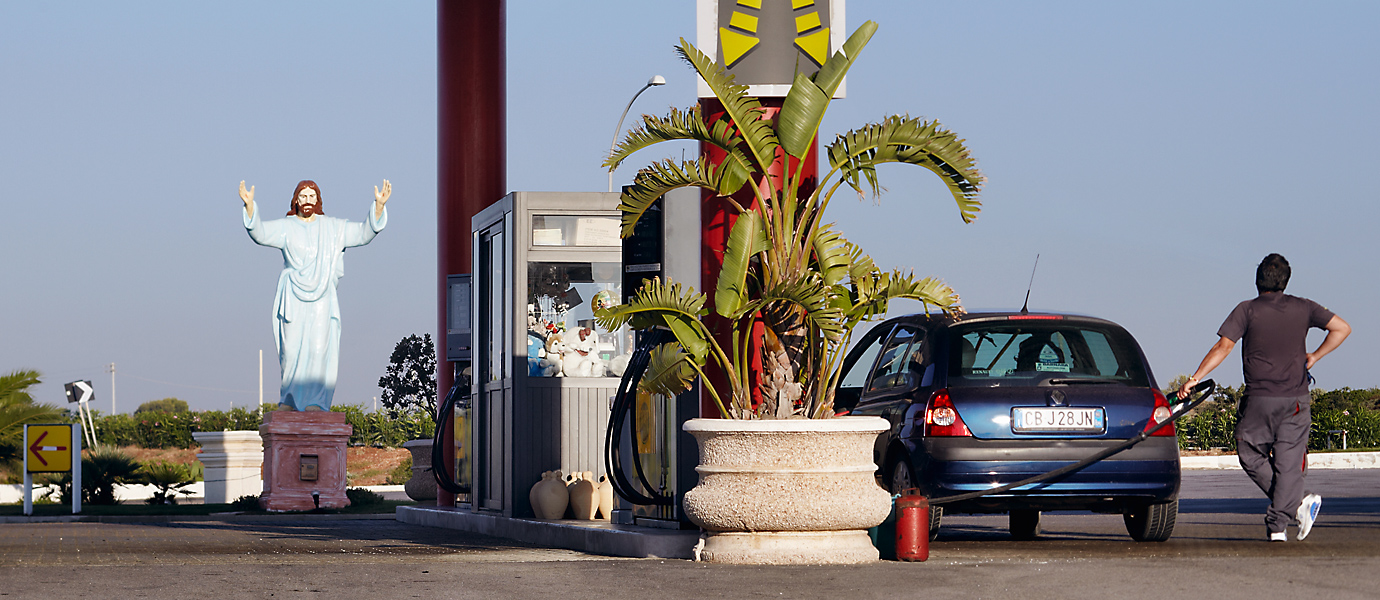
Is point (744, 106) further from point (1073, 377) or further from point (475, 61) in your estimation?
point (475, 61)

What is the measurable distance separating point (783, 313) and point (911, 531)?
1344 mm

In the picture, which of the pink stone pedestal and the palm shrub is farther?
the palm shrub

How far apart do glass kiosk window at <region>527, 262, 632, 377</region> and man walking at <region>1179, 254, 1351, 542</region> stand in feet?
17.0

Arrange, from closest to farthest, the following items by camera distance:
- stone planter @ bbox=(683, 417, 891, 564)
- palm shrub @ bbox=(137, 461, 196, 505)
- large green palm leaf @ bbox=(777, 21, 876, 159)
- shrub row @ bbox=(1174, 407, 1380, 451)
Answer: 1. stone planter @ bbox=(683, 417, 891, 564)
2. large green palm leaf @ bbox=(777, 21, 876, 159)
3. palm shrub @ bbox=(137, 461, 196, 505)
4. shrub row @ bbox=(1174, 407, 1380, 451)

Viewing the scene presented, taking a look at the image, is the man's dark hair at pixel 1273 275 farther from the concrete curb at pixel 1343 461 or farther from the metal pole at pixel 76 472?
the concrete curb at pixel 1343 461

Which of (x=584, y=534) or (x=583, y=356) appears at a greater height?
(x=583, y=356)

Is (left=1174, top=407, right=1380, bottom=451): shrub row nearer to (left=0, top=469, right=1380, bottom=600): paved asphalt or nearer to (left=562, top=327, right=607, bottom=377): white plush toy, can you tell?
(left=562, top=327, right=607, bottom=377): white plush toy

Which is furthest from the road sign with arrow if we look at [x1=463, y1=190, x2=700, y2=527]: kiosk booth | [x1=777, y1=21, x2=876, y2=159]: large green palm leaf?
[x1=777, y1=21, x2=876, y2=159]: large green palm leaf

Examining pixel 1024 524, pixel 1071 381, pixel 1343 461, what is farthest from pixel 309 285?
pixel 1343 461

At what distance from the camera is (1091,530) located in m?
12.0

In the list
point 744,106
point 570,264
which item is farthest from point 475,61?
point 744,106

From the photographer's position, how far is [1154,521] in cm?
972

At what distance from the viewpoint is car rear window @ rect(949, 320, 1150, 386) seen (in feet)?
30.9

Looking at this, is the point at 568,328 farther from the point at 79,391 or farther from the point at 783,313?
the point at 79,391
